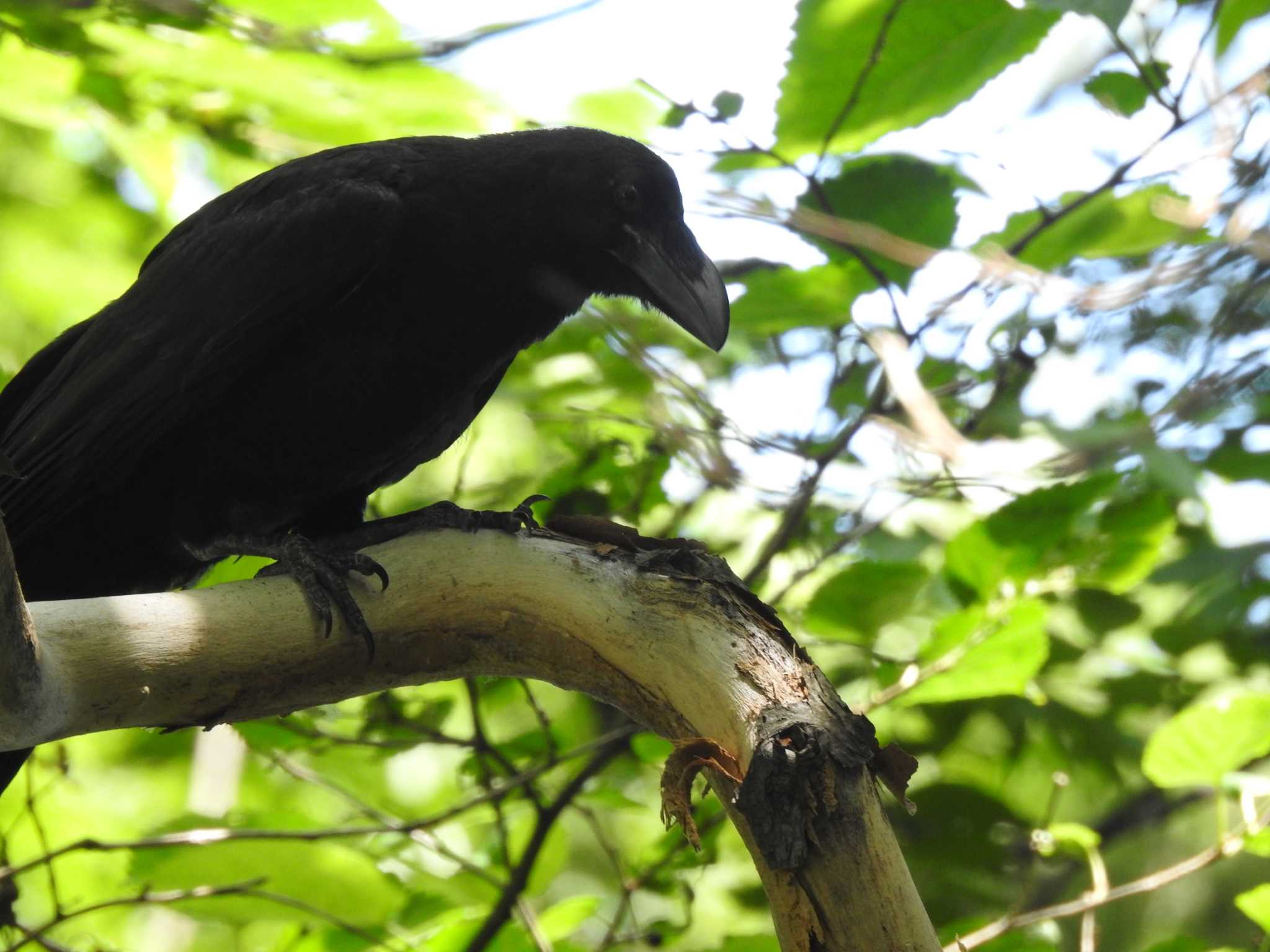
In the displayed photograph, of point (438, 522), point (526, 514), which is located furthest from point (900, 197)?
point (438, 522)

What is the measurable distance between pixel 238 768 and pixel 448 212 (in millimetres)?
2801

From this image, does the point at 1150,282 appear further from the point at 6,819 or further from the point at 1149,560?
the point at 6,819

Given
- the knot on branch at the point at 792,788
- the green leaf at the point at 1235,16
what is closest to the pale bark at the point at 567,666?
the knot on branch at the point at 792,788

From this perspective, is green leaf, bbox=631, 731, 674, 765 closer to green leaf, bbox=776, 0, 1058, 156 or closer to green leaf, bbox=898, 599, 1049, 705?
green leaf, bbox=898, 599, 1049, 705

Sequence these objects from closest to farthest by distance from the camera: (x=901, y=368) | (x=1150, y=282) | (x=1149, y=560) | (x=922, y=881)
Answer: (x=1150, y=282) → (x=901, y=368) → (x=1149, y=560) → (x=922, y=881)

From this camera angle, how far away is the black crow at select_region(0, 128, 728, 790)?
8.92 ft

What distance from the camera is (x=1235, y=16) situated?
267cm

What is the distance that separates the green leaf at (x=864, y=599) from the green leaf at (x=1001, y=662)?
28 centimetres

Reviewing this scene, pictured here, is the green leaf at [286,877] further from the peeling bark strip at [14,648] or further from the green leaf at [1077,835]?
the green leaf at [1077,835]

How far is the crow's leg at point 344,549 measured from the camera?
7.12 feet

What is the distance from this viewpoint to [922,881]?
12.2 ft

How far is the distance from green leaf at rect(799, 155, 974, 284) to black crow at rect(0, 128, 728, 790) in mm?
427

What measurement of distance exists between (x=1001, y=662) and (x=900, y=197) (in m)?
1.18

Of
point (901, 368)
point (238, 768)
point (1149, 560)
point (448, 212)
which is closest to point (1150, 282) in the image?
point (901, 368)
